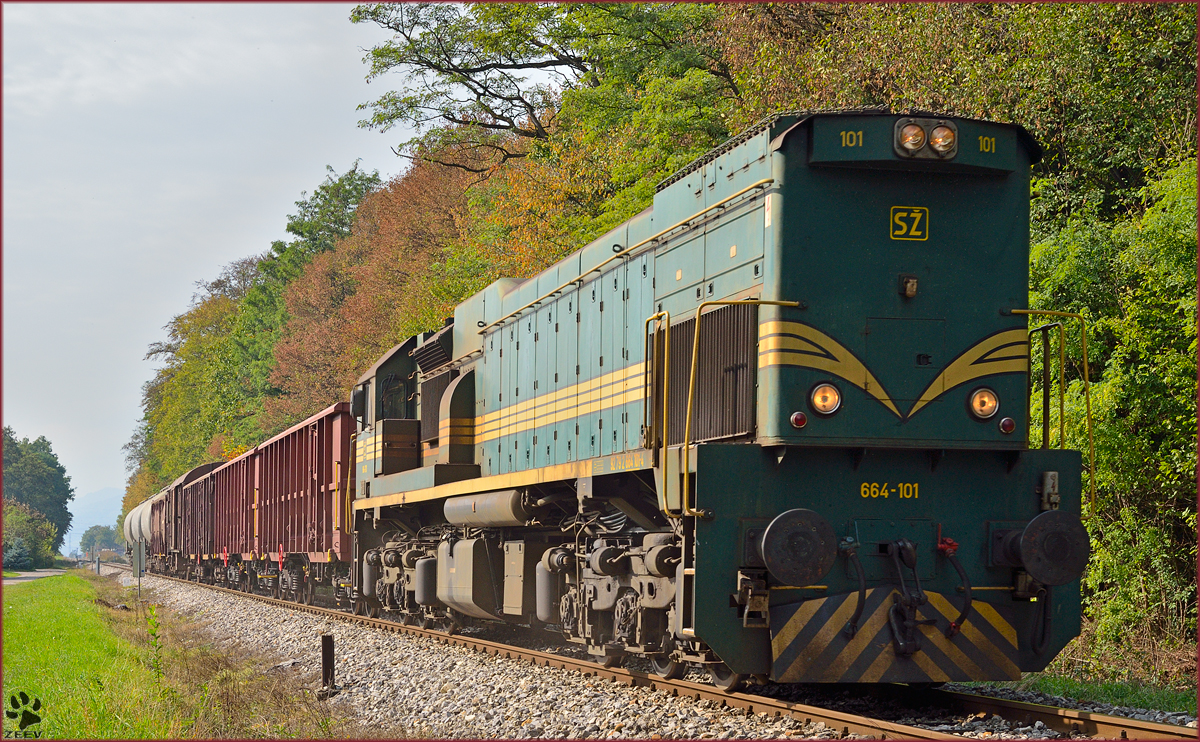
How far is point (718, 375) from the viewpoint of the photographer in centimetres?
784

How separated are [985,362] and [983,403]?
29cm

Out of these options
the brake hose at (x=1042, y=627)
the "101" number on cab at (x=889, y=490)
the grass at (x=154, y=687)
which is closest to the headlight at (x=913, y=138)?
the "101" number on cab at (x=889, y=490)

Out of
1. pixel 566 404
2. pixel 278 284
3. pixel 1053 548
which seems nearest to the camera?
pixel 1053 548

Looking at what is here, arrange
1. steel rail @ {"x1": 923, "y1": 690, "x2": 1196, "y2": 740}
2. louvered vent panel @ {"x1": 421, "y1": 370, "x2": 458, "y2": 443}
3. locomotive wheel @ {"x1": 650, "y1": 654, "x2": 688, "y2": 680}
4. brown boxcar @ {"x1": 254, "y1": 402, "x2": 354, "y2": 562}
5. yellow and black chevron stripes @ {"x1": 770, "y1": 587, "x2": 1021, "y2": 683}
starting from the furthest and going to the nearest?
1. brown boxcar @ {"x1": 254, "y1": 402, "x2": 354, "y2": 562}
2. louvered vent panel @ {"x1": 421, "y1": 370, "x2": 458, "y2": 443}
3. locomotive wheel @ {"x1": 650, "y1": 654, "x2": 688, "y2": 680}
4. yellow and black chevron stripes @ {"x1": 770, "y1": 587, "x2": 1021, "y2": 683}
5. steel rail @ {"x1": 923, "y1": 690, "x2": 1196, "y2": 740}

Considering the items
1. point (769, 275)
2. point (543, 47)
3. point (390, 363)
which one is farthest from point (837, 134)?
point (543, 47)

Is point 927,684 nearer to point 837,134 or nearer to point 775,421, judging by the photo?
point 775,421

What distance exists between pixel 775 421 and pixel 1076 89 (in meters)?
8.71

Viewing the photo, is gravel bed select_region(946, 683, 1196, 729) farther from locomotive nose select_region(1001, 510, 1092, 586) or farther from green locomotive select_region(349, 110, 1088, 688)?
locomotive nose select_region(1001, 510, 1092, 586)

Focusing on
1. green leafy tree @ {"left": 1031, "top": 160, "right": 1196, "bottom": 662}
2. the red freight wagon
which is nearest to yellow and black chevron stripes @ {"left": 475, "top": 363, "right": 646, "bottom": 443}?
green leafy tree @ {"left": 1031, "top": 160, "right": 1196, "bottom": 662}

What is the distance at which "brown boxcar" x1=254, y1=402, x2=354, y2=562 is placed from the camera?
18234 mm

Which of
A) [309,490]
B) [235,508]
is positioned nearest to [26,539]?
[235,508]

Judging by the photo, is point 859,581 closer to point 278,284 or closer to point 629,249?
point 629,249

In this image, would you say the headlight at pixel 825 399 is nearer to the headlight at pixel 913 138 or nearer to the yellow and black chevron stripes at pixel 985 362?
the yellow and black chevron stripes at pixel 985 362

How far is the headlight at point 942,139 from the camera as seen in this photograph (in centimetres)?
723
